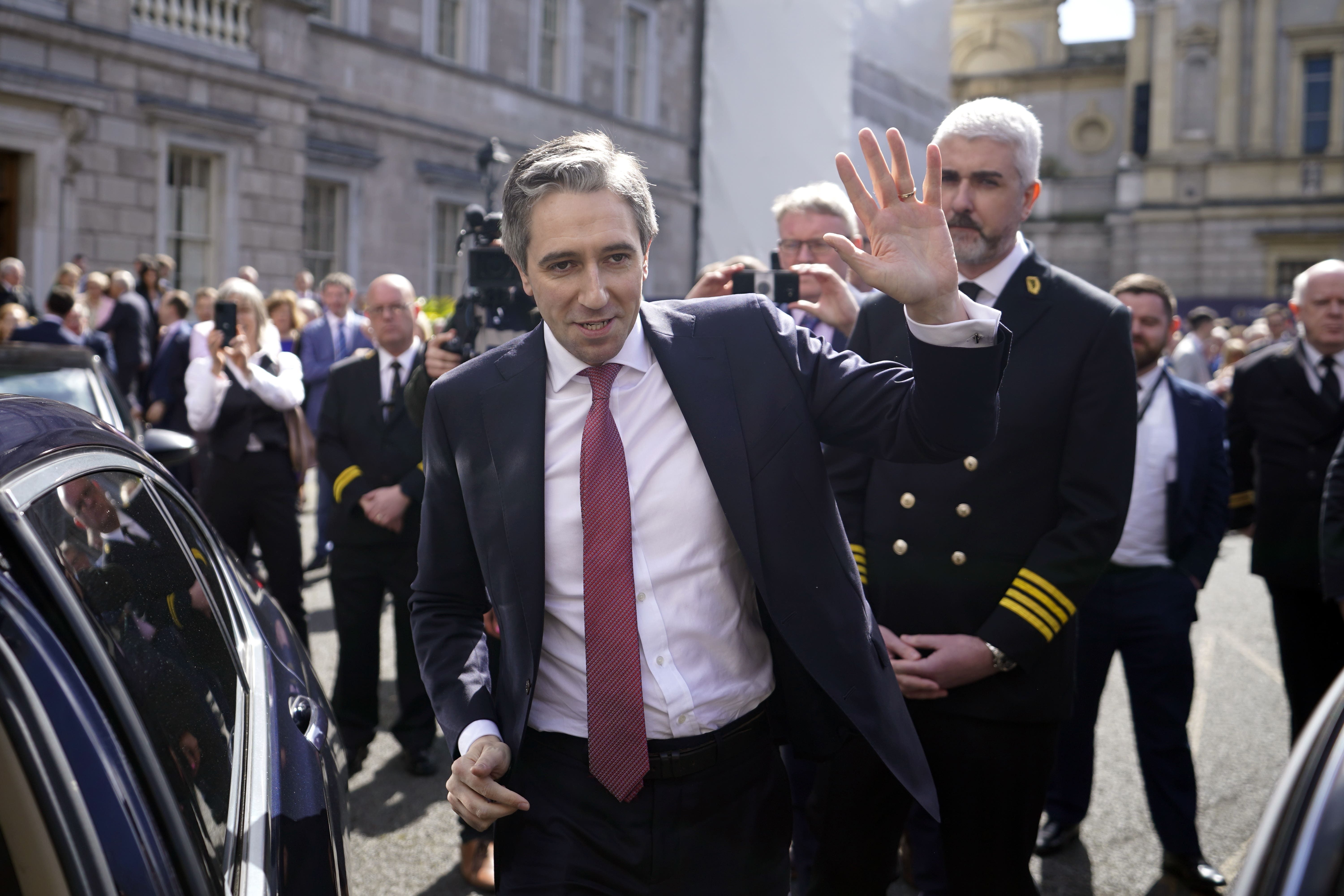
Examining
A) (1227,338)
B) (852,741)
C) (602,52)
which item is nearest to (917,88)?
(602,52)

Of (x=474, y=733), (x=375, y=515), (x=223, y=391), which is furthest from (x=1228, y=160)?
(x=474, y=733)

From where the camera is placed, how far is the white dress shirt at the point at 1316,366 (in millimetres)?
4934

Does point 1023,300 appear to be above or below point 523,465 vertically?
above

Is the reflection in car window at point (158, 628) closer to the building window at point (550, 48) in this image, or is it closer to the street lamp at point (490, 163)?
the street lamp at point (490, 163)

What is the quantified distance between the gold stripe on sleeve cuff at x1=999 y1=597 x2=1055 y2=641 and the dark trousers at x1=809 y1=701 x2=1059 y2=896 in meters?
0.22

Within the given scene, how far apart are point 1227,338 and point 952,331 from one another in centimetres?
1764

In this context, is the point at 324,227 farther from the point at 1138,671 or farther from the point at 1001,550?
the point at 1001,550

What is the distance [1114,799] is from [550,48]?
20.4 metres

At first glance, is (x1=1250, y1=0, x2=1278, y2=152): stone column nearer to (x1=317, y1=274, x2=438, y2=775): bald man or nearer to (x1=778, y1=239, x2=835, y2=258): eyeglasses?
(x1=778, y1=239, x2=835, y2=258): eyeglasses

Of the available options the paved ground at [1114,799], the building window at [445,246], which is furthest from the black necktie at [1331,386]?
the building window at [445,246]

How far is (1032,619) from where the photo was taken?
109 inches

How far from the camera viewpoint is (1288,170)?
3978 cm

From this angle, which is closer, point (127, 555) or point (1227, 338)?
A: point (127, 555)

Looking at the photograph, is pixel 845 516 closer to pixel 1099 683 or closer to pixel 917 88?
pixel 1099 683
